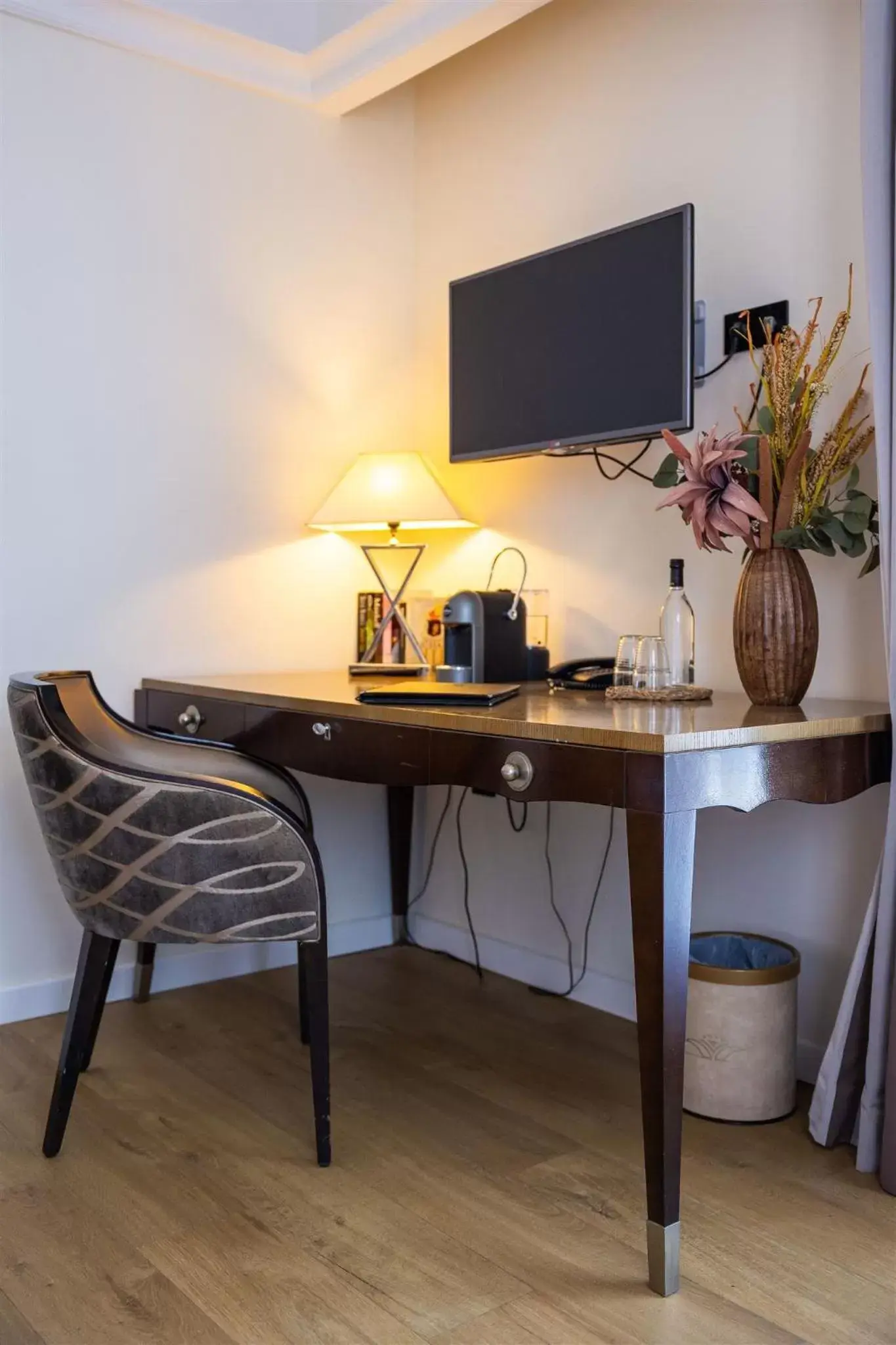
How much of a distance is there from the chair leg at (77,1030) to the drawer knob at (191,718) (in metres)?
0.69

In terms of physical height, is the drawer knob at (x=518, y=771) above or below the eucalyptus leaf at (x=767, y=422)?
below

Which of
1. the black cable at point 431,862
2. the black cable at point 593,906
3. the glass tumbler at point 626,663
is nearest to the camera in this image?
the glass tumbler at point 626,663

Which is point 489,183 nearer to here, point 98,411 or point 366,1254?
point 98,411

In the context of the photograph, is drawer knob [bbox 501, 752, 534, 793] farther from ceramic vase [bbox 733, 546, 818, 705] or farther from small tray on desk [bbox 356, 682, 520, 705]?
ceramic vase [bbox 733, 546, 818, 705]

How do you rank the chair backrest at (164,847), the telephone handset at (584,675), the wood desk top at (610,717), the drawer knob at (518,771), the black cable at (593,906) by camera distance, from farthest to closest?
the black cable at (593,906)
the telephone handset at (584,675)
the chair backrest at (164,847)
the drawer knob at (518,771)
the wood desk top at (610,717)

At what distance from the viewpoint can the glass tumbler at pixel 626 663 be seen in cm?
223

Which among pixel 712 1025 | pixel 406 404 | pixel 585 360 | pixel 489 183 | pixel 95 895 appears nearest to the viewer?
pixel 95 895

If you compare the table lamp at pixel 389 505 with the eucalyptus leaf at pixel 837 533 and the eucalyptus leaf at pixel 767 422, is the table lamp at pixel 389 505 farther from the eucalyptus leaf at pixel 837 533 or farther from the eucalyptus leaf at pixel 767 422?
the eucalyptus leaf at pixel 837 533

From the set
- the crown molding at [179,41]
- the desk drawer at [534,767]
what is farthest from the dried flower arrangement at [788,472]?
the crown molding at [179,41]

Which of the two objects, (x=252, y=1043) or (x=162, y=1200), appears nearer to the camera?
(x=162, y=1200)

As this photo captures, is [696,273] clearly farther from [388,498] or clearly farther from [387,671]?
[387,671]

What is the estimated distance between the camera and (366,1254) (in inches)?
65.8

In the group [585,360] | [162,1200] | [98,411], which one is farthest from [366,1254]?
[98,411]

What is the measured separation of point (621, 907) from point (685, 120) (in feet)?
5.59
